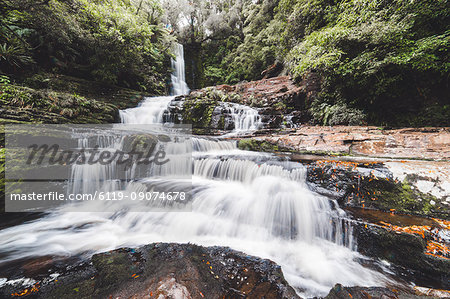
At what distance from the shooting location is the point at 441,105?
4988 mm

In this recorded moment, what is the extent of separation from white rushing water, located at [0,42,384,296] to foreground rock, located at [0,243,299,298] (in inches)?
20.8

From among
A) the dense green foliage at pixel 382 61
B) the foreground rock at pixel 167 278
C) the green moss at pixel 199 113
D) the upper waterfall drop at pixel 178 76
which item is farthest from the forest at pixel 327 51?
the foreground rock at pixel 167 278

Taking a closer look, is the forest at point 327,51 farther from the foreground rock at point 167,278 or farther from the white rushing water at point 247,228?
the foreground rock at point 167,278

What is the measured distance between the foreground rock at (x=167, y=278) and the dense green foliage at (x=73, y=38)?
997cm

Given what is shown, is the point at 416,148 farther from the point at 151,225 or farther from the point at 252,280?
the point at 151,225

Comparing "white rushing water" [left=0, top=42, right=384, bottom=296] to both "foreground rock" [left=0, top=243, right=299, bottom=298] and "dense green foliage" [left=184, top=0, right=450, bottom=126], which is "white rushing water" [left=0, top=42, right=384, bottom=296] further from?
"dense green foliage" [left=184, top=0, right=450, bottom=126]

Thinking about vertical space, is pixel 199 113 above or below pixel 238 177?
above

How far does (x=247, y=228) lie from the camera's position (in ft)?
9.34

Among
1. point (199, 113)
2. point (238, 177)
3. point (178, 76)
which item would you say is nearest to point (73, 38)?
point (199, 113)

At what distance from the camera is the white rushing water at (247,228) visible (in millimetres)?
2168

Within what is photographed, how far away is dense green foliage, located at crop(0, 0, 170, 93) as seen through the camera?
267 inches

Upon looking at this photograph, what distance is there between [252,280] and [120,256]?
1602 millimetres

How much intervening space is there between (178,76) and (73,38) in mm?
11235

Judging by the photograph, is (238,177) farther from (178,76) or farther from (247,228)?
(178,76)
